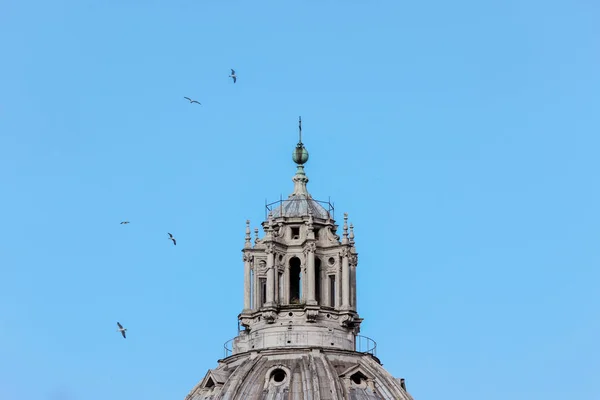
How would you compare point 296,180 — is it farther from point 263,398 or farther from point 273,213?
point 263,398

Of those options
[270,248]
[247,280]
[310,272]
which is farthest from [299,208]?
[247,280]

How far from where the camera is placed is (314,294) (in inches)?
7146

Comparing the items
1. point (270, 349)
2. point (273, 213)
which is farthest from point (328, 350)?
point (273, 213)

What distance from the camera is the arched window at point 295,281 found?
183875 millimetres

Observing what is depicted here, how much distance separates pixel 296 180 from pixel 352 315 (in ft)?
51.8

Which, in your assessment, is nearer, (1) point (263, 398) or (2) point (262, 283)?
(1) point (263, 398)

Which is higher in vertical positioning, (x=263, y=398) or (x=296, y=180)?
(x=296, y=180)

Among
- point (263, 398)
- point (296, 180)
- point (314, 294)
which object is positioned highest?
point (296, 180)

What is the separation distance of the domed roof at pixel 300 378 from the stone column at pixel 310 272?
6.01 meters

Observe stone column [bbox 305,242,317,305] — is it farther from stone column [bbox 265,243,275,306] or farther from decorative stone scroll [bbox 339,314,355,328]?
stone column [bbox 265,243,275,306]

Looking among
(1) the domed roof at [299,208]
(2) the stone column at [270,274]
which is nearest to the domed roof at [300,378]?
(2) the stone column at [270,274]

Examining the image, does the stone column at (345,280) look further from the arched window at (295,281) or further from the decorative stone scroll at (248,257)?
the decorative stone scroll at (248,257)

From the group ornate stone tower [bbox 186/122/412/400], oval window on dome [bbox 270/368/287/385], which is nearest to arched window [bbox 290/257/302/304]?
ornate stone tower [bbox 186/122/412/400]

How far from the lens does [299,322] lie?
179875mm
